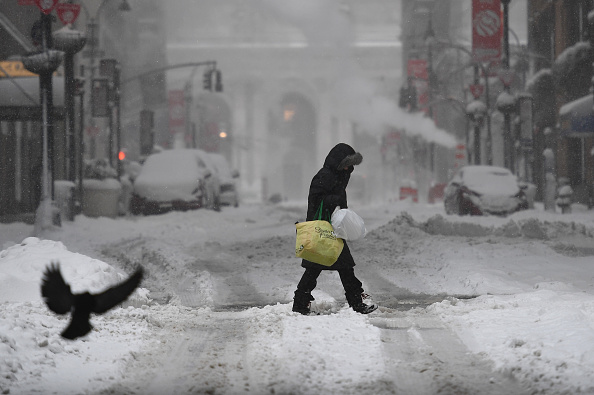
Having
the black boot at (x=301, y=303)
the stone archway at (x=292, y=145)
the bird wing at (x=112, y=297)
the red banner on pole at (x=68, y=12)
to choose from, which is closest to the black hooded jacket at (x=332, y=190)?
the black boot at (x=301, y=303)

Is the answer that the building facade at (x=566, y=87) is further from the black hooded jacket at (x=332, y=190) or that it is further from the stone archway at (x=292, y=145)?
the stone archway at (x=292, y=145)

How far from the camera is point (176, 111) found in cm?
5109

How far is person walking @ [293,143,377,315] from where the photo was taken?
758 centimetres

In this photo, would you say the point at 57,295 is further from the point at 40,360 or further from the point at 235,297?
the point at 235,297

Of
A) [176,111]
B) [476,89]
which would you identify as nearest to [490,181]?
[476,89]

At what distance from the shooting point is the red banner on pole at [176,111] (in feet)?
167

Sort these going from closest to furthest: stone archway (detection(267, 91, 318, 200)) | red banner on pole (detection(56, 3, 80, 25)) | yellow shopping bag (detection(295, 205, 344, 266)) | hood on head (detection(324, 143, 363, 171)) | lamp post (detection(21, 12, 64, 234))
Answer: yellow shopping bag (detection(295, 205, 344, 266)) → hood on head (detection(324, 143, 363, 171)) → lamp post (detection(21, 12, 64, 234)) → red banner on pole (detection(56, 3, 80, 25)) → stone archway (detection(267, 91, 318, 200))

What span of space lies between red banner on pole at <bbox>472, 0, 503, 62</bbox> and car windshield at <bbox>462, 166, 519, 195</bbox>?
6.20 metres

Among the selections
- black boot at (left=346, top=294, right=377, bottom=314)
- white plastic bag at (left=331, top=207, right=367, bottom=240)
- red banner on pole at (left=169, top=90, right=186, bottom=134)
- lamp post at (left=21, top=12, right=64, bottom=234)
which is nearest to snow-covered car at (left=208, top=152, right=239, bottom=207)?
lamp post at (left=21, top=12, right=64, bottom=234)

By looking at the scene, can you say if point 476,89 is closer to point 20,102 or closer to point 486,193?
point 486,193

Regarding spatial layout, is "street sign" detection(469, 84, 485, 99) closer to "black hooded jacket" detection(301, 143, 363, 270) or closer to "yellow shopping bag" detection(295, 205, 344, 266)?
"black hooded jacket" detection(301, 143, 363, 270)

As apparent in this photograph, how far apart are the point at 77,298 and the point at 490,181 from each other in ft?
66.8

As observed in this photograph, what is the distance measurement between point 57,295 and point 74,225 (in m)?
14.8

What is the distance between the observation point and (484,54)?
97.3 feet
